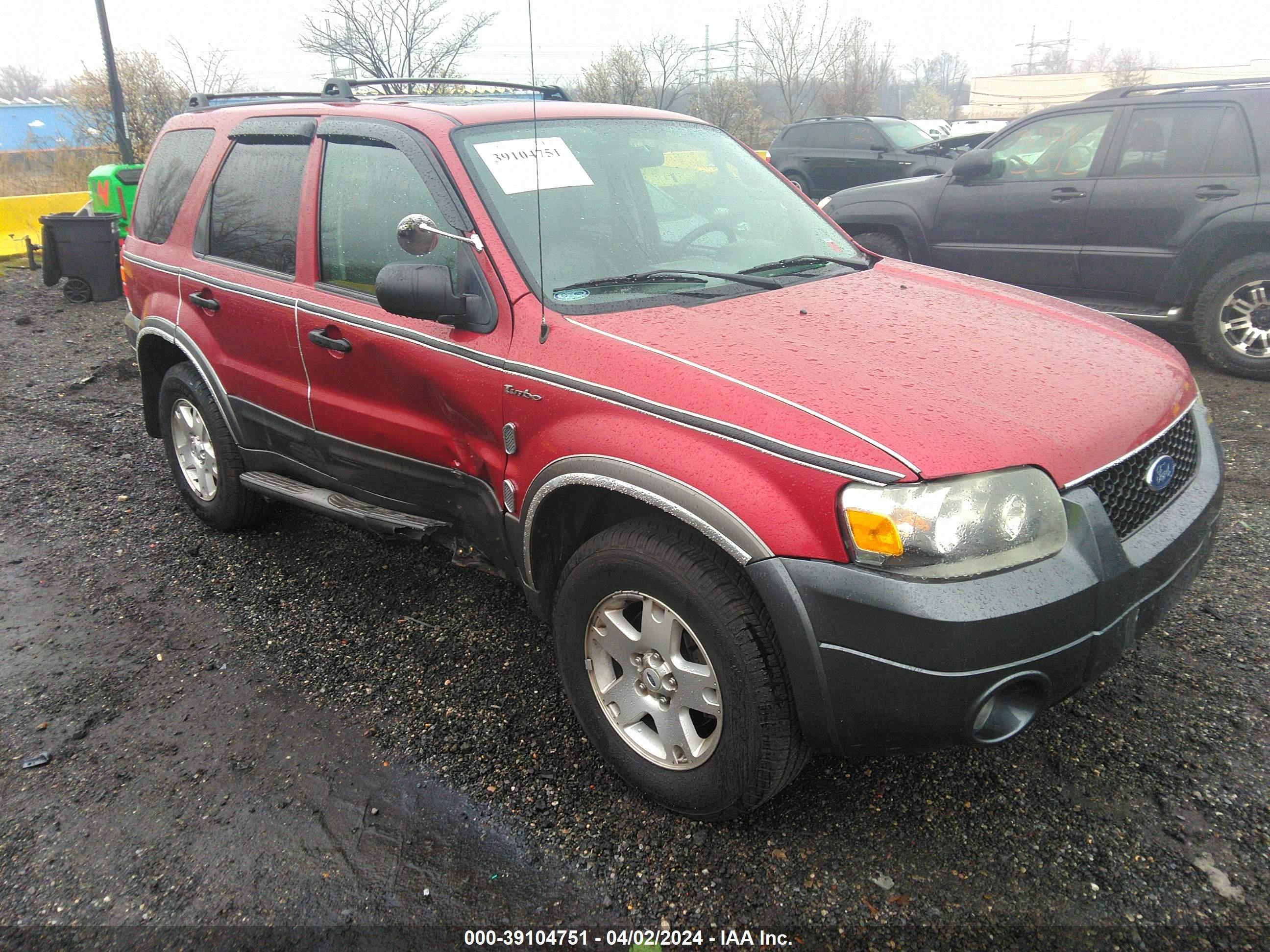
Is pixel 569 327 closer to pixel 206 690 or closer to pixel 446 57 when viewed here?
pixel 206 690

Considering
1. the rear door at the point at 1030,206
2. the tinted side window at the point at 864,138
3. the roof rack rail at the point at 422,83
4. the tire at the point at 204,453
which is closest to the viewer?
the roof rack rail at the point at 422,83

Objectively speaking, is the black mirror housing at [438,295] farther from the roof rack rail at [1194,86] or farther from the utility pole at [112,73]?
the utility pole at [112,73]

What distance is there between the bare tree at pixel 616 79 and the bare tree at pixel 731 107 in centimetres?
547

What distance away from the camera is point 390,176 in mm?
3059

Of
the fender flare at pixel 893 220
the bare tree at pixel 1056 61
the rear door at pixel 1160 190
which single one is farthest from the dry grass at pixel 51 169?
the bare tree at pixel 1056 61

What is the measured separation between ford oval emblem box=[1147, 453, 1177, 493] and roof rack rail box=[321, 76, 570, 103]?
7.81 ft

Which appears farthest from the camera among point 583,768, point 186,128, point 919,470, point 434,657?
point 186,128

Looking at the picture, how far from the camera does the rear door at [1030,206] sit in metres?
6.70

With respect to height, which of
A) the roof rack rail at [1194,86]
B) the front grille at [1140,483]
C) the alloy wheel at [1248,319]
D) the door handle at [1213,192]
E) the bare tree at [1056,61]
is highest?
the bare tree at [1056,61]

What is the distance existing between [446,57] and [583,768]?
18762mm

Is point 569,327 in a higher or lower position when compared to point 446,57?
lower

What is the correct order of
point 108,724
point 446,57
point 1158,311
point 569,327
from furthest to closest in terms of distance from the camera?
A: point 446,57, point 1158,311, point 108,724, point 569,327

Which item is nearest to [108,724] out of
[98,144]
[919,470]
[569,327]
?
[569,327]

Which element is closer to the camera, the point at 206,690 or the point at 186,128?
the point at 206,690
